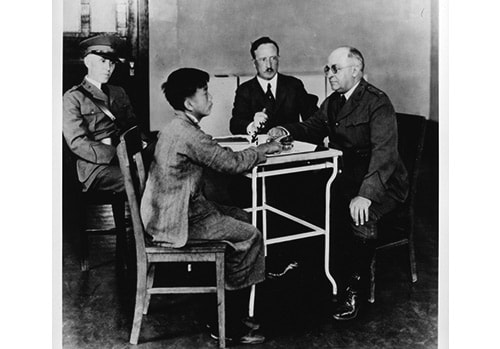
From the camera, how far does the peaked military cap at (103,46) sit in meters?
3.10

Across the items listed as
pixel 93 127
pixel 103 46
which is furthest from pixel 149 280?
pixel 103 46

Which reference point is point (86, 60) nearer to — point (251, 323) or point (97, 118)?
point (97, 118)

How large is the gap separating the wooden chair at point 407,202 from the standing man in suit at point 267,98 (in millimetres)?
476

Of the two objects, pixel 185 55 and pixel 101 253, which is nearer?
pixel 185 55

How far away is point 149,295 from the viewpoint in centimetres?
307

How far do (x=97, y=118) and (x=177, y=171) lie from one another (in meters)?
0.62

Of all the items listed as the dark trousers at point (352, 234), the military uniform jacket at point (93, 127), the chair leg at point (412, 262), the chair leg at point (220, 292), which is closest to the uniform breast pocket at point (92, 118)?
the military uniform jacket at point (93, 127)

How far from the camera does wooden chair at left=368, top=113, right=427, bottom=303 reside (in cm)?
327

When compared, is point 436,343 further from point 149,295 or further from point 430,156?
point 149,295

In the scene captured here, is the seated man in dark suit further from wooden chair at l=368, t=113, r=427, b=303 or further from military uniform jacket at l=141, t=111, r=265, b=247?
wooden chair at l=368, t=113, r=427, b=303

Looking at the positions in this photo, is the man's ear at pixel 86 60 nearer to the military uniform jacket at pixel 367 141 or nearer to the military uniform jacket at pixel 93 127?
the military uniform jacket at pixel 93 127
